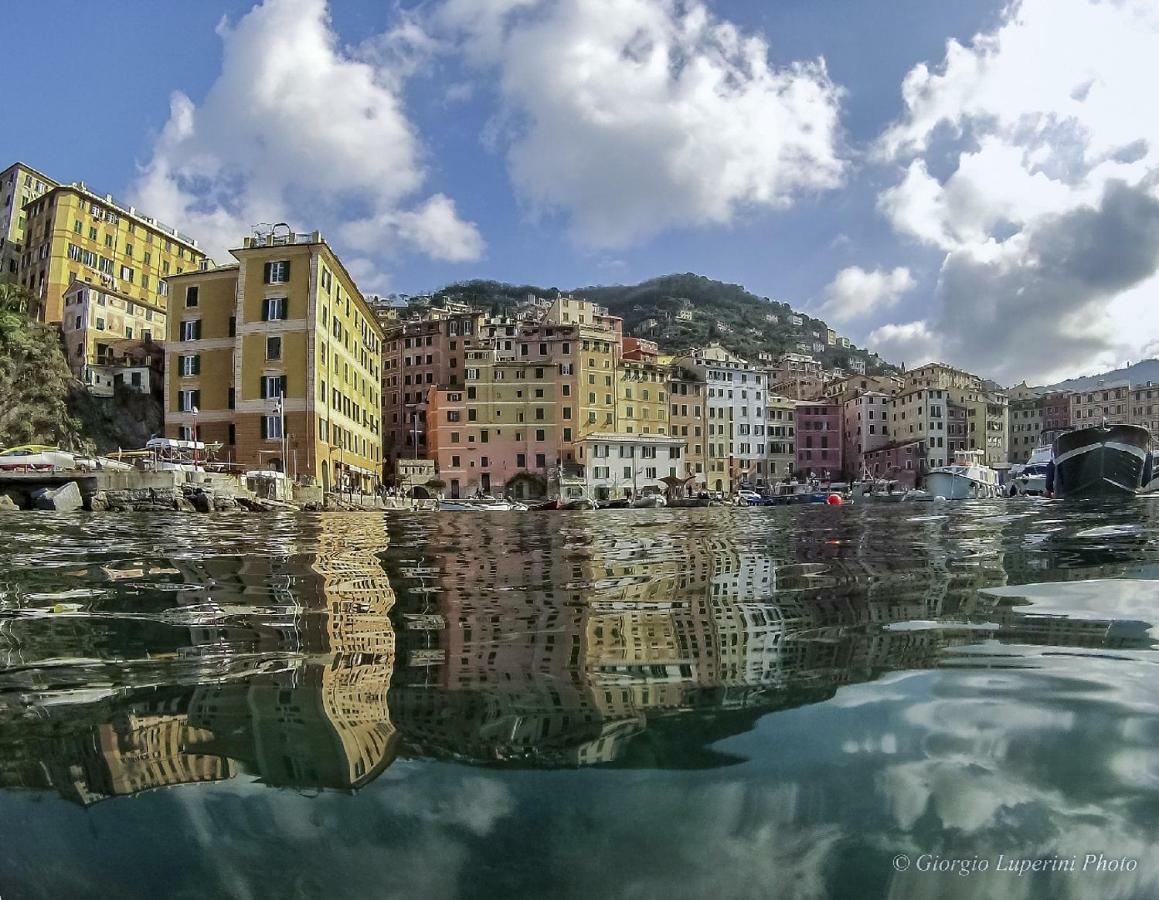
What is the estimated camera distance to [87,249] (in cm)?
6600

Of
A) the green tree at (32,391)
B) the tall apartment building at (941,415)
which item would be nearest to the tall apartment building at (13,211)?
the green tree at (32,391)

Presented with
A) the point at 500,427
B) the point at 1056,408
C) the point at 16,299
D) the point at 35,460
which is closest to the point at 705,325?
the point at 1056,408

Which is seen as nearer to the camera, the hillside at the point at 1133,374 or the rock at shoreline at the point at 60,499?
the rock at shoreline at the point at 60,499

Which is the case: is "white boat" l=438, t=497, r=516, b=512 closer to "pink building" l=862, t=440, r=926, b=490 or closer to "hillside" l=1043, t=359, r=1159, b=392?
"pink building" l=862, t=440, r=926, b=490

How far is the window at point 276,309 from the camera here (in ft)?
130

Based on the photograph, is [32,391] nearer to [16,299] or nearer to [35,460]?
[16,299]

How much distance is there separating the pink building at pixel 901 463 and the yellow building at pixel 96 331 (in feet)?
256

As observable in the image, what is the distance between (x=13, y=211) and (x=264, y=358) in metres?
53.6

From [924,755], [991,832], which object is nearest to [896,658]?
[924,755]

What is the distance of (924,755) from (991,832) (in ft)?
1.04

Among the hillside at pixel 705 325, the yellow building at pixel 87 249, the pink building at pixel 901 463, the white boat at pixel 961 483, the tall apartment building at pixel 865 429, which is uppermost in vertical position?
the hillside at pixel 705 325

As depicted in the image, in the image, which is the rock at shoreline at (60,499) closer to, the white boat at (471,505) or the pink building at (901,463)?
the white boat at (471,505)

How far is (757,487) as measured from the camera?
282 ft

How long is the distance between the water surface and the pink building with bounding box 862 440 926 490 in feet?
293
